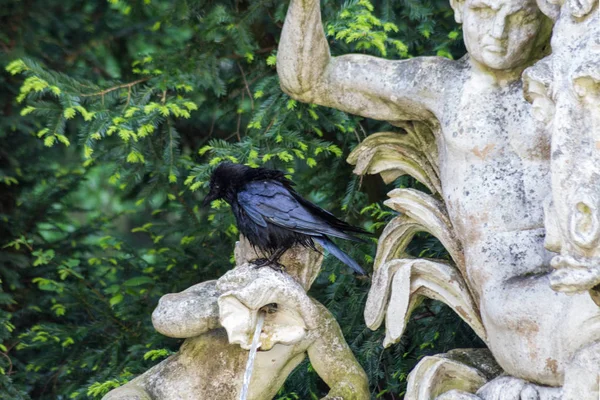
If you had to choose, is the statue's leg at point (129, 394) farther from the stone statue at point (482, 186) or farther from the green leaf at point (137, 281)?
the green leaf at point (137, 281)

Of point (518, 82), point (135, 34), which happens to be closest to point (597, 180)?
point (518, 82)

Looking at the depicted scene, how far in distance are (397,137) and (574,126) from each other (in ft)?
3.35

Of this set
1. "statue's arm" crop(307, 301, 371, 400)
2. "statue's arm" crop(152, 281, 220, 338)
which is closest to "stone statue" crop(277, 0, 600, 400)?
"statue's arm" crop(307, 301, 371, 400)

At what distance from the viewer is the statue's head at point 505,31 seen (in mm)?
3990

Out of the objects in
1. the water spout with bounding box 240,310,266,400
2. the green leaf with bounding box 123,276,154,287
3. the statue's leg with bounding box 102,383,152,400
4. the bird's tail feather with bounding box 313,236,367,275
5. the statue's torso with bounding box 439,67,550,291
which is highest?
the statue's torso with bounding box 439,67,550,291

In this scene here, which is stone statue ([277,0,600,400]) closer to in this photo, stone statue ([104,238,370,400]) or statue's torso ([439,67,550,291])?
statue's torso ([439,67,550,291])

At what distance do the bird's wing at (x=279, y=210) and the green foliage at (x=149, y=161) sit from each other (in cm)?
89

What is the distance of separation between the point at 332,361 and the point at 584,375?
982 millimetres

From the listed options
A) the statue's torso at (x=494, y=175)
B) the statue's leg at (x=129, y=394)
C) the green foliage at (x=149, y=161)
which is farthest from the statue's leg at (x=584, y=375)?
the green foliage at (x=149, y=161)

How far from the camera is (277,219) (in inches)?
169

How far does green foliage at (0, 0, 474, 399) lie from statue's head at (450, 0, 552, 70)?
1.20m

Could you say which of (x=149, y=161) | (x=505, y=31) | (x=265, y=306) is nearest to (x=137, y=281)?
(x=149, y=161)

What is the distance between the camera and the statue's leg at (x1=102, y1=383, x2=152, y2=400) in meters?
4.21

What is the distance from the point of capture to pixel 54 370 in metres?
6.30
